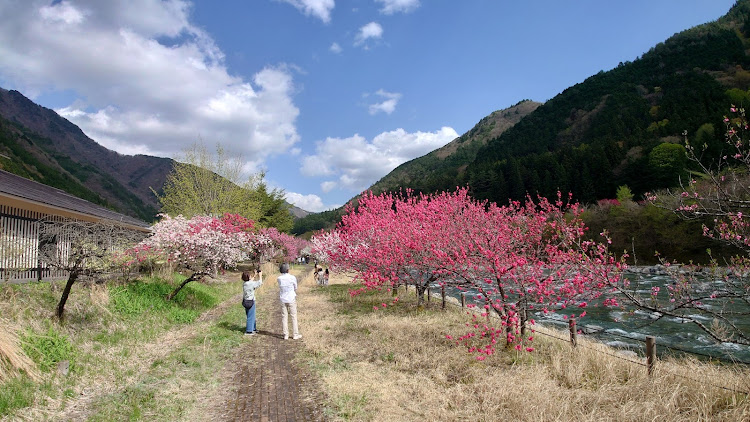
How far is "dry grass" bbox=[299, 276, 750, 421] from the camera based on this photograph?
4738 mm

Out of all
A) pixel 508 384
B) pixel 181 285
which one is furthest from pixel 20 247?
pixel 508 384

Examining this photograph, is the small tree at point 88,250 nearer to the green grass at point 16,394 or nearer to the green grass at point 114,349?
the green grass at point 114,349

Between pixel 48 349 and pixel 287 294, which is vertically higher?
pixel 287 294

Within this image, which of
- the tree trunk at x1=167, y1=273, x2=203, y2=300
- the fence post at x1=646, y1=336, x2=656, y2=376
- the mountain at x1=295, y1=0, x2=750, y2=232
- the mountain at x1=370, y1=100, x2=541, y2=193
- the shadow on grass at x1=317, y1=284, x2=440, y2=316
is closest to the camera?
the fence post at x1=646, y1=336, x2=656, y2=376

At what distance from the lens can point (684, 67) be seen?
96312 mm

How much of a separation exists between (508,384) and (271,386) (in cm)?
366

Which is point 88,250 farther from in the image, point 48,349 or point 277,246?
point 277,246

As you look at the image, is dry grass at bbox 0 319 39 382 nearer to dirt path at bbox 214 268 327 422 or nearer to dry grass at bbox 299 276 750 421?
Result: dirt path at bbox 214 268 327 422

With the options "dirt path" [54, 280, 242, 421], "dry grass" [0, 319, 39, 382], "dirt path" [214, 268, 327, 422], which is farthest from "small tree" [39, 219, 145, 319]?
"dirt path" [214, 268, 327, 422]

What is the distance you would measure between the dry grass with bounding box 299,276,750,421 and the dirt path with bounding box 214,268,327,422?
1.05 ft

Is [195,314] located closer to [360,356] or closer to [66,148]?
[360,356]

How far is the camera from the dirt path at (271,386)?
507 cm

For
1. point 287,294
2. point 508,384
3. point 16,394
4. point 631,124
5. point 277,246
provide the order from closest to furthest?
point 16,394 → point 508,384 → point 287,294 → point 277,246 → point 631,124

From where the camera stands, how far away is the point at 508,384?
5508 millimetres
